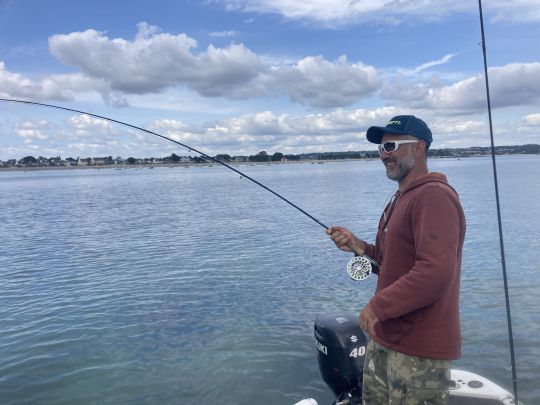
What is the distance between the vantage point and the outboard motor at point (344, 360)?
4238 mm

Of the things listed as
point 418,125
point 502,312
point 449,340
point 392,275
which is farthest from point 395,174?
point 502,312

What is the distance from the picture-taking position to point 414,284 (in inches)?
108

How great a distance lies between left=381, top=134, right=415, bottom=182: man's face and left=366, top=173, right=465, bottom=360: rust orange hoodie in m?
0.13

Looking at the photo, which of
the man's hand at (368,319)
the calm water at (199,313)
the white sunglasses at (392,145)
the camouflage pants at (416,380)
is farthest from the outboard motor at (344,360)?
the calm water at (199,313)

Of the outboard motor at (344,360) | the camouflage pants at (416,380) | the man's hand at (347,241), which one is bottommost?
the outboard motor at (344,360)

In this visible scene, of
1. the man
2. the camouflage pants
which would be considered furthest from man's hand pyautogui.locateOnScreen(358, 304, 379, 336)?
the camouflage pants

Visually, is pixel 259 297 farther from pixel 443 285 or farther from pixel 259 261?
pixel 443 285

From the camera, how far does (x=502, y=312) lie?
32.2 feet

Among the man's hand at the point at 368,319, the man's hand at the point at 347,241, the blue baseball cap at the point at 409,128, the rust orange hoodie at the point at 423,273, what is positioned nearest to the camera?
the rust orange hoodie at the point at 423,273

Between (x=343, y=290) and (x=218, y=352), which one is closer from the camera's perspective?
(x=218, y=352)

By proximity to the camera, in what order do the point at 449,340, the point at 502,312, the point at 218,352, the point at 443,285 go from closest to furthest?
the point at 443,285, the point at 449,340, the point at 218,352, the point at 502,312

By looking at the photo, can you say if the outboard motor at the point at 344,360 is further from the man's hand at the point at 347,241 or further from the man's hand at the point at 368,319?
the man's hand at the point at 368,319

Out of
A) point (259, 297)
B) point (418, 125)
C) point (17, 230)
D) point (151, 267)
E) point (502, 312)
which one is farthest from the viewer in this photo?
point (17, 230)

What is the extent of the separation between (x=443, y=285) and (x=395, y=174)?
0.81 meters
